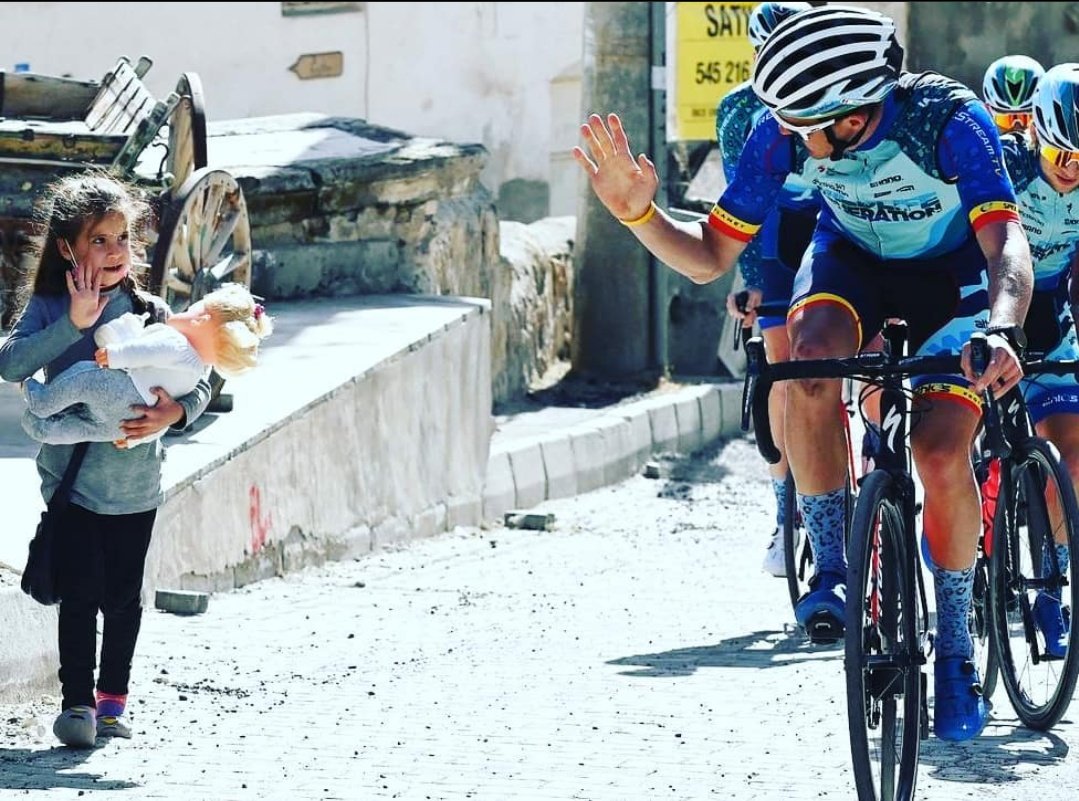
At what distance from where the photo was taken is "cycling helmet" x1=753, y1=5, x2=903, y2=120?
5188 mm

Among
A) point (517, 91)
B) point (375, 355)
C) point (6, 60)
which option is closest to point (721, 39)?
point (375, 355)

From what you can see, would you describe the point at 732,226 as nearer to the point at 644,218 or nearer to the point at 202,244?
the point at 644,218

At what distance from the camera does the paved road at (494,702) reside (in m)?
5.38

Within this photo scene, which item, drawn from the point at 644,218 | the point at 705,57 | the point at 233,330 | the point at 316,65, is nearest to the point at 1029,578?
the point at 644,218

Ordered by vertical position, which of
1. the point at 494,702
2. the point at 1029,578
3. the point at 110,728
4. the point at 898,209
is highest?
the point at 898,209

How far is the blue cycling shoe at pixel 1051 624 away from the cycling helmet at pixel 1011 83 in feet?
11.0

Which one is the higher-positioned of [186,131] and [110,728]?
[186,131]

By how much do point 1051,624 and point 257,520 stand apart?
3.27 metres

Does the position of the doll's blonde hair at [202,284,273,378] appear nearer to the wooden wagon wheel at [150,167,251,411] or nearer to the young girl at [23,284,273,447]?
the young girl at [23,284,273,447]

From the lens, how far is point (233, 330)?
5645mm

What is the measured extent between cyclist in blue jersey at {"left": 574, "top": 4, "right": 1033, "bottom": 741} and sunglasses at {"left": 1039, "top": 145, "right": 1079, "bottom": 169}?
1162 mm

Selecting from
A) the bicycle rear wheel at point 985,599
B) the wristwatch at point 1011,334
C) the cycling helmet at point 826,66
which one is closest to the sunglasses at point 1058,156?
the bicycle rear wheel at point 985,599

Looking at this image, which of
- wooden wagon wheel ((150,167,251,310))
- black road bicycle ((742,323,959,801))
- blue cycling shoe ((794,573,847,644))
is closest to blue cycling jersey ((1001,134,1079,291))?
black road bicycle ((742,323,959,801))

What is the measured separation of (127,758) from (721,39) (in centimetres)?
1070
